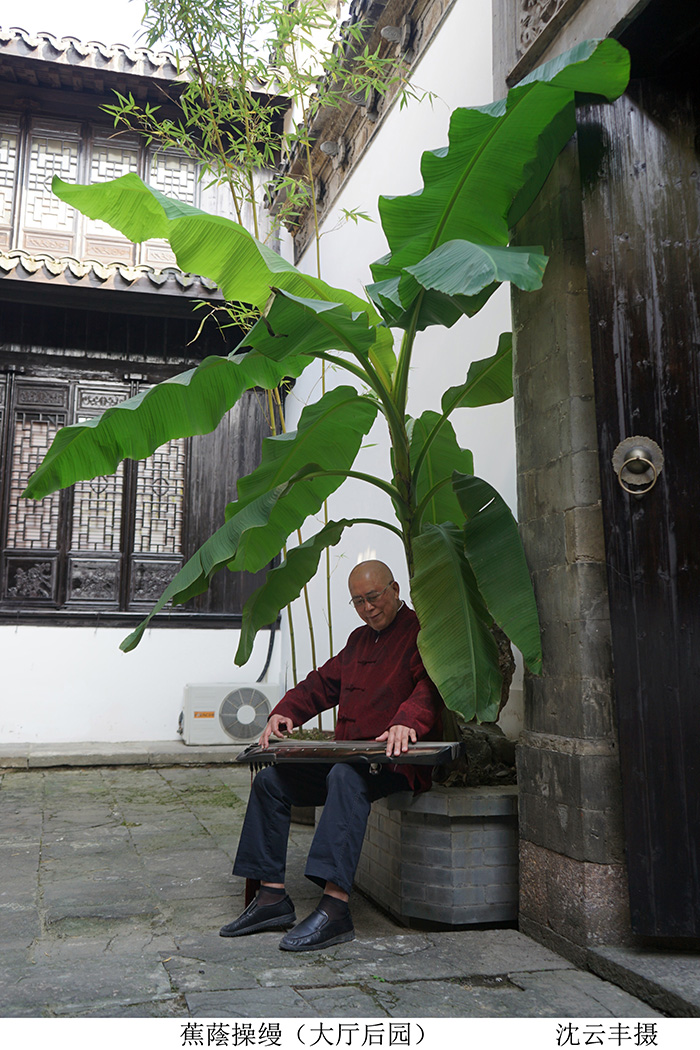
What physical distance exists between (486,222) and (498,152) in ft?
0.76

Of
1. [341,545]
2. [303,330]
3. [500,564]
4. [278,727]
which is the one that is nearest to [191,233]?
[303,330]

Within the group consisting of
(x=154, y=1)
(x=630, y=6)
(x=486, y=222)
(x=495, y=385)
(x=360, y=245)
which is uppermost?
(x=154, y=1)

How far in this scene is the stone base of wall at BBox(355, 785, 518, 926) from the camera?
2971 millimetres

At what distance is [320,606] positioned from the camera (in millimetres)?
7312

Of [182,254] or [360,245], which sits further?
[360,245]

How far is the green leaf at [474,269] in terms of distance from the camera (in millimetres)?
2384

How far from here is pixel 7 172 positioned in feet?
28.7

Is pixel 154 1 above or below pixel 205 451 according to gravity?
above

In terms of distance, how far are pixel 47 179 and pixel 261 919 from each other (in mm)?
8210

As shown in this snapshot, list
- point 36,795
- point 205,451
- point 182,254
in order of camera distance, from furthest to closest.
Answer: point 205,451 → point 36,795 → point 182,254

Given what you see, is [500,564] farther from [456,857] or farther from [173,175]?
[173,175]

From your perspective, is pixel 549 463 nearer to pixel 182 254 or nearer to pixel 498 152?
pixel 498 152
